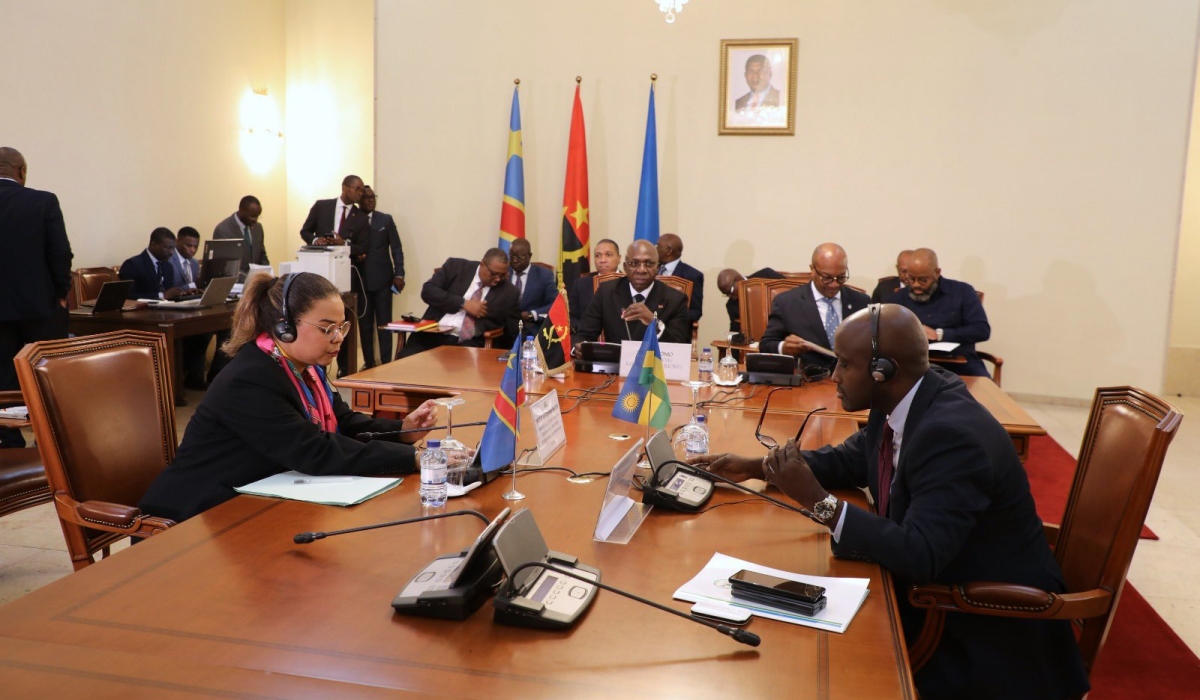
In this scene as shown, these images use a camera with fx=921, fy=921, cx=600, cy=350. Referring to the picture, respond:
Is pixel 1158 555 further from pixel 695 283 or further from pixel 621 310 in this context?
pixel 695 283

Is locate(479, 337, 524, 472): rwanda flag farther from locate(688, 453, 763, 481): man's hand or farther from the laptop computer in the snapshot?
the laptop computer

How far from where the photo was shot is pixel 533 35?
759cm

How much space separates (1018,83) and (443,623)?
6834mm

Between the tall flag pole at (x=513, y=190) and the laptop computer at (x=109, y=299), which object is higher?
the tall flag pole at (x=513, y=190)

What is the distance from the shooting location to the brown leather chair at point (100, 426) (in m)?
2.27

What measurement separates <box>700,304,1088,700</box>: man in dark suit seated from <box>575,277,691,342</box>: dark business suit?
2967mm

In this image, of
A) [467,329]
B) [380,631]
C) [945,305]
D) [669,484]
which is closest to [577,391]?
[669,484]

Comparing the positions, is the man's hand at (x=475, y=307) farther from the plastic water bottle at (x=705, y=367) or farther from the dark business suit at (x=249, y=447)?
the dark business suit at (x=249, y=447)

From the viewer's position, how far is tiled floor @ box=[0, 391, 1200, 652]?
3.25 metres

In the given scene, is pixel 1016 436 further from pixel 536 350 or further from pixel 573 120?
pixel 573 120

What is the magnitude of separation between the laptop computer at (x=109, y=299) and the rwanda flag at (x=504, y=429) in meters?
4.40

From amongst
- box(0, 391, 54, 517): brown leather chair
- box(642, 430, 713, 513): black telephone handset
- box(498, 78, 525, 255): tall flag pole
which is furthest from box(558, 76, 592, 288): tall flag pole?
box(642, 430, 713, 513): black telephone handset

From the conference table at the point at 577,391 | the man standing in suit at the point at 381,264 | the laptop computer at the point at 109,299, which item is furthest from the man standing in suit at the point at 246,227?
the conference table at the point at 577,391

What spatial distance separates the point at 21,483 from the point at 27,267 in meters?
2.58
